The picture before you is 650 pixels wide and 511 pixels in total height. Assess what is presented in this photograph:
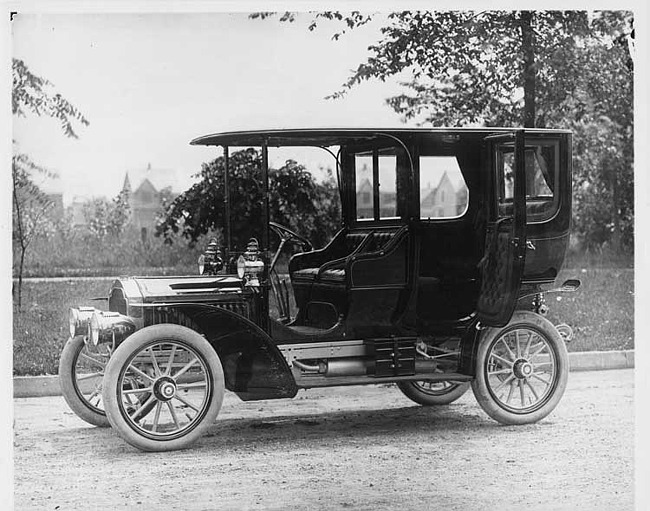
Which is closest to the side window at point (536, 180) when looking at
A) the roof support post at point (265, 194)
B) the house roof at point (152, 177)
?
the roof support post at point (265, 194)

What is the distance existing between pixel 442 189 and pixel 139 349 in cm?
195

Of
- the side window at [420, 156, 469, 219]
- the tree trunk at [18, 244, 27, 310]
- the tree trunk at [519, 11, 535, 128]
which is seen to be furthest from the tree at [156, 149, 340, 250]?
the tree trunk at [519, 11, 535, 128]

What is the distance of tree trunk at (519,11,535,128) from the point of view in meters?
6.07

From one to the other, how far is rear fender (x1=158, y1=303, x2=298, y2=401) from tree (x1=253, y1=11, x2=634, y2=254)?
142 cm

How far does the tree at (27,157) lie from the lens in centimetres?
542

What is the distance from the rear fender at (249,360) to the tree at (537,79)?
1423 millimetres

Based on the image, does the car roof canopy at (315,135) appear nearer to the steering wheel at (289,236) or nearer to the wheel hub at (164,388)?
the steering wheel at (289,236)

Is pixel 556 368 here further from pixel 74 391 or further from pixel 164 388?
pixel 74 391

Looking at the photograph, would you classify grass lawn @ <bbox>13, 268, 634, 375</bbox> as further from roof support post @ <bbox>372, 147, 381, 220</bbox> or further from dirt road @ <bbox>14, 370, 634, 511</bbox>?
roof support post @ <bbox>372, 147, 381, 220</bbox>

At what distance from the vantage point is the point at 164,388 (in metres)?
5.50

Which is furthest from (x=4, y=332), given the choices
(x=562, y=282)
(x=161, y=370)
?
(x=562, y=282)

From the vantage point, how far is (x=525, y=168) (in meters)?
6.05

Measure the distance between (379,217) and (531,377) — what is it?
1.28 m

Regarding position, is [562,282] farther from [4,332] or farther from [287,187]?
[4,332]
